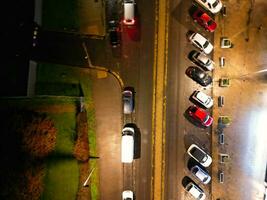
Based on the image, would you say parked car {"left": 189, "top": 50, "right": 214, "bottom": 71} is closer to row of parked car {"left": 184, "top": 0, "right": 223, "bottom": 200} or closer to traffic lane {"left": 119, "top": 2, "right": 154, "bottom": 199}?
row of parked car {"left": 184, "top": 0, "right": 223, "bottom": 200}

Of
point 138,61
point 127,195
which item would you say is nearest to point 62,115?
point 138,61

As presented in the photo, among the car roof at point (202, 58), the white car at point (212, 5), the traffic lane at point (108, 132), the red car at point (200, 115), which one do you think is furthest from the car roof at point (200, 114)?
the white car at point (212, 5)

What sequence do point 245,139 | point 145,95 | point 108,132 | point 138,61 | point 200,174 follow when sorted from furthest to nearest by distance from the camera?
point 245,139
point 108,132
point 145,95
point 138,61
point 200,174

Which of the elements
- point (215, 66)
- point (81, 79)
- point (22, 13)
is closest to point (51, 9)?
point (22, 13)

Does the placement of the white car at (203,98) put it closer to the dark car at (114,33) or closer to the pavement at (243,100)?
the pavement at (243,100)

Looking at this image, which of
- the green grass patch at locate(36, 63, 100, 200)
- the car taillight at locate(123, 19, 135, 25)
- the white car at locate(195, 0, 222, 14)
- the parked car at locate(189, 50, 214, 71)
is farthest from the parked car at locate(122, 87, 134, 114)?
the white car at locate(195, 0, 222, 14)

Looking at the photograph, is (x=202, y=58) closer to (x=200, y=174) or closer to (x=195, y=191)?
(x=200, y=174)
